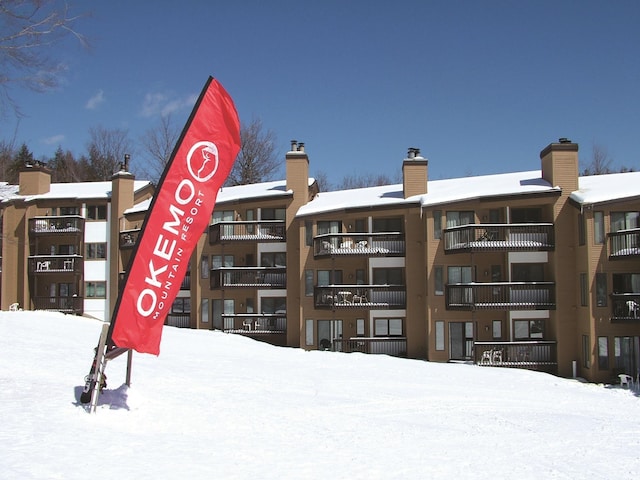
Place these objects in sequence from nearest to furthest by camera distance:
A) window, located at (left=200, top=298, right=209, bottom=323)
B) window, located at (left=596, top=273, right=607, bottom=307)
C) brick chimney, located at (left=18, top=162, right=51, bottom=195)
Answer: window, located at (left=596, top=273, right=607, bottom=307)
window, located at (left=200, top=298, right=209, bottom=323)
brick chimney, located at (left=18, top=162, right=51, bottom=195)

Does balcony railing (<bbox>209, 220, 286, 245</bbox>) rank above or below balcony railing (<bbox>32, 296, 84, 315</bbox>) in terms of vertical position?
above

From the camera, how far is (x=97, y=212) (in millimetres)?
40375

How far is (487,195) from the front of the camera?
→ 94.1 feet

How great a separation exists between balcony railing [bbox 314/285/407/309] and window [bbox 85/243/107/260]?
16.9 metres

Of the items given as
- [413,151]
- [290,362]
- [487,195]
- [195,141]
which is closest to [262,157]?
[413,151]

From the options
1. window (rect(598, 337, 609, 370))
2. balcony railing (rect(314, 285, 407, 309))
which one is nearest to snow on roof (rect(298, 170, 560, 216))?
balcony railing (rect(314, 285, 407, 309))

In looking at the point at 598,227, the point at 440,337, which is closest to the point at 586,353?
the point at 598,227

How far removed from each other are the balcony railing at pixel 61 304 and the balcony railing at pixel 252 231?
10819 millimetres

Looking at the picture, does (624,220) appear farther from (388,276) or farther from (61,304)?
(61,304)

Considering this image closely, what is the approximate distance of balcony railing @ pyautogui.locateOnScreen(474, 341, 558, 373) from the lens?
27.5 meters

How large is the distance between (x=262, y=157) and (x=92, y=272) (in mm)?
27351

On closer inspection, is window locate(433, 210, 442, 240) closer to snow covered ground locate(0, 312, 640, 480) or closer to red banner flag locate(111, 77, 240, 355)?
snow covered ground locate(0, 312, 640, 480)

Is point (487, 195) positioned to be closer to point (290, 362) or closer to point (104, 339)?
point (290, 362)

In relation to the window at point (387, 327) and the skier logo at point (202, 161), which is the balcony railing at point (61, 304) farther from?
the skier logo at point (202, 161)
